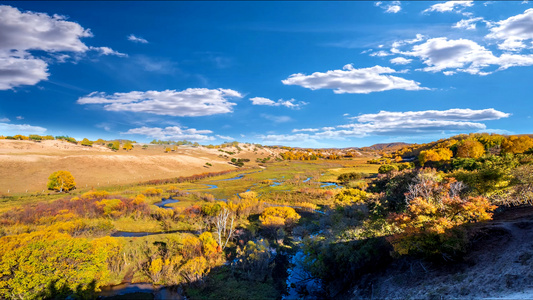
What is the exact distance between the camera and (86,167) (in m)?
78.2

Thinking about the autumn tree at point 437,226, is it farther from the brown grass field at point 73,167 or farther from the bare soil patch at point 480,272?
the brown grass field at point 73,167

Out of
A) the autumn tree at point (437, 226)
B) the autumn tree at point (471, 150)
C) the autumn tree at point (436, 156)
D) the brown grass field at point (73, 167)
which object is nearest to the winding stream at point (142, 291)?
the autumn tree at point (437, 226)

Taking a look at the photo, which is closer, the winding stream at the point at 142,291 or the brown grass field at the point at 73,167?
the winding stream at the point at 142,291

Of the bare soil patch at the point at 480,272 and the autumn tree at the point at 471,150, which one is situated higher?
the autumn tree at the point at 471,150

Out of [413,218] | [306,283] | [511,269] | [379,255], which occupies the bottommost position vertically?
[306,283]

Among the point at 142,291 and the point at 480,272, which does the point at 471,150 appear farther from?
the point at 142,291

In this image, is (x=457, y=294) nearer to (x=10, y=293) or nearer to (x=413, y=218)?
(x=413, y=218)

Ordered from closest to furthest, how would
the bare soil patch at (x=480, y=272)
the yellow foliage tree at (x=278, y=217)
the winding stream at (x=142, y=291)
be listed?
the bare soil patch at (x=480, y=272) < the winding stream at (x=142, y=291) < the yellow foliage tree at (x=278, y=217)

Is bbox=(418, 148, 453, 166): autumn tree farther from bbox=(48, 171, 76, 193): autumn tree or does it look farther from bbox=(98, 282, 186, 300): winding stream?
bbox=(48, 171, 76, 193): autumn tree

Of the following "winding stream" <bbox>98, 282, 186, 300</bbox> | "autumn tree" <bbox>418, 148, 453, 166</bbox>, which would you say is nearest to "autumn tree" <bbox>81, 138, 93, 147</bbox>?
"winding stream" <bbox>98, 282, 186, 300</bbox>

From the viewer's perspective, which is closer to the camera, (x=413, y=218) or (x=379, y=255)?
(x=413, y=218)

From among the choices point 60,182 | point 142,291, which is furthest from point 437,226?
point 60,182

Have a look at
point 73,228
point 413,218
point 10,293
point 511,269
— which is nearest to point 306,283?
point 413,218

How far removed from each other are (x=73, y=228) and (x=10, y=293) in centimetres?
1318
